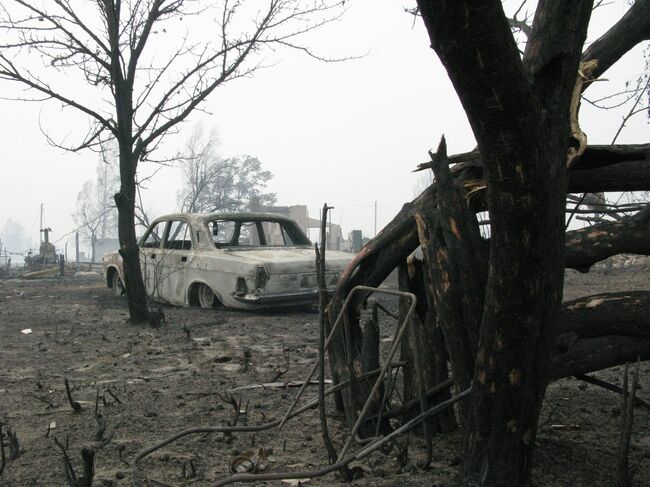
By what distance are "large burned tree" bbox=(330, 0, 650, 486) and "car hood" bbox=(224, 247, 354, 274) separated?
495 cm

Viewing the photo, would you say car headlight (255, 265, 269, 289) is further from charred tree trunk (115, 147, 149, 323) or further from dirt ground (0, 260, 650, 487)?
charred tree trunk (115, 147, 149, 323)

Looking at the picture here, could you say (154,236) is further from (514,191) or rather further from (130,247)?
(514,191)

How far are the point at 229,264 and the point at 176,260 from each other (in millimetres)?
1411

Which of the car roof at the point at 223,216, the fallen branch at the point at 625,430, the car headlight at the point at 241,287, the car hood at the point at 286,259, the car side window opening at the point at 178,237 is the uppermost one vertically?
the car roof at the point at 223,216

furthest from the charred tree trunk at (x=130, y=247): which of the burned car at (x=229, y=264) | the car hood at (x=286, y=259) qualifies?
the car hood at (x=286, y=259)

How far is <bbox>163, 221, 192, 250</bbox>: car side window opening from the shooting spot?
9.84 m

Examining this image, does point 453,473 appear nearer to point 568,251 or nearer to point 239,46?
point 568,251

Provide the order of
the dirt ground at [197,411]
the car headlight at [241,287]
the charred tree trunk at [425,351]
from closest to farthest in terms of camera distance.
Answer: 1. the dirt ground at [197,411]
2. the charred tree trunk at [425,351]
3. the car headlight at [241,287]

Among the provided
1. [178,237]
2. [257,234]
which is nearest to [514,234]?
[257,234]

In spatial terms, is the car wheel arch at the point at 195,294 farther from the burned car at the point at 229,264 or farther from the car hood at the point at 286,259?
the car hood at the point at 286,259

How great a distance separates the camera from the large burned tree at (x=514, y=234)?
1.98 metres

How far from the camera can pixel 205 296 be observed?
931 cm

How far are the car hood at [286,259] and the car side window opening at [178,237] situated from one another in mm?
1151

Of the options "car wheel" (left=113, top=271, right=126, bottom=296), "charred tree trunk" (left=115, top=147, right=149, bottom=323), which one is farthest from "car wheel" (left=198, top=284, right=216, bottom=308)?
"car wheel" (left=113, top=271, right=126, bottom=296)
